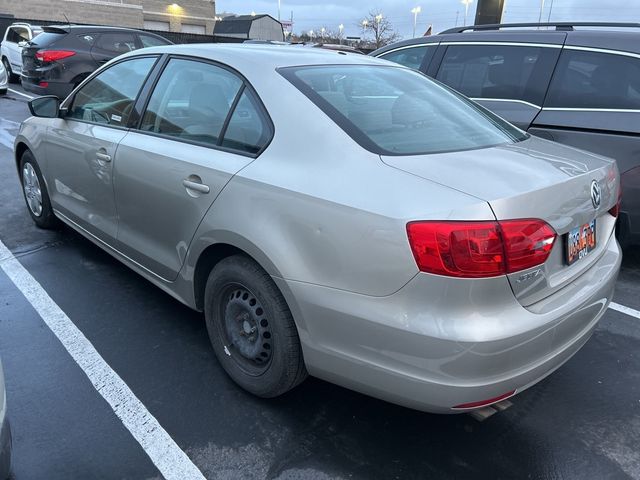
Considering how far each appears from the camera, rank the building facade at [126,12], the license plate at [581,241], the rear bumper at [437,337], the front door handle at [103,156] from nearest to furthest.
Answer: the rear bumper at [437,337], the license plate at [581,241], the front door handle at [103,156], the building facade at [126,12]

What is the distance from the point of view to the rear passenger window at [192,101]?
2727 millimetres

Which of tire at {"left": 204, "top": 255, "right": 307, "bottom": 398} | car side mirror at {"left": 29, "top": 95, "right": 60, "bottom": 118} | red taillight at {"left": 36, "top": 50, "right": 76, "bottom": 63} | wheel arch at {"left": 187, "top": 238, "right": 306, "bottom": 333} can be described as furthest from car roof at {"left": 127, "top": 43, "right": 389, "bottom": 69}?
red taillight at {"left": 36, "top": 50, "right": 76, "bottom": 63}

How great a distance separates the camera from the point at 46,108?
3.89 metres

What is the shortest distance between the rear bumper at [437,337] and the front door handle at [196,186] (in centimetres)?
67

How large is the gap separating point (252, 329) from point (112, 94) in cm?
210

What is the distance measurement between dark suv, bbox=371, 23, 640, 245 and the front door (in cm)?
281

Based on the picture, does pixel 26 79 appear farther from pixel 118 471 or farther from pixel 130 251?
pixel 118 471

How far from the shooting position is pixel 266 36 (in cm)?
4381

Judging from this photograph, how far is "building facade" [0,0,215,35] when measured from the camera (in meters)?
39.2

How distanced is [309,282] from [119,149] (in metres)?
1.77

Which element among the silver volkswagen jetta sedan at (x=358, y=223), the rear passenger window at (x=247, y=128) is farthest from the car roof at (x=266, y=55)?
the rear passenger window at (x=247, y=128)

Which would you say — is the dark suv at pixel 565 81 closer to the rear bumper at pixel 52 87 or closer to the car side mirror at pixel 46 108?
the car side mirror at pixel 46 108

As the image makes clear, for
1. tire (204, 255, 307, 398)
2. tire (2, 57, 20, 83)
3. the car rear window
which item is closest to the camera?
tire (204, 255, 307, 398)

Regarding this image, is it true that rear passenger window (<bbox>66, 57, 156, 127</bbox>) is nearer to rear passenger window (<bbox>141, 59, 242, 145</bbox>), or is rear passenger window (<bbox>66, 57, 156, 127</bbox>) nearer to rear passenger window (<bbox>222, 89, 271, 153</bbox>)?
rear passenger window (<bbox>141, 59, 242, 145</bbox>)
